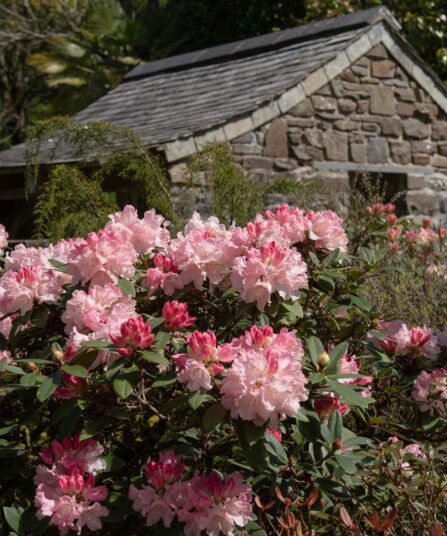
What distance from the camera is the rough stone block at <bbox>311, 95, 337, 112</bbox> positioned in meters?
10.9

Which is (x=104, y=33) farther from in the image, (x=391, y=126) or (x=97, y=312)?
(x=97, y=312)

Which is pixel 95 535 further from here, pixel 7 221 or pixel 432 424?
pixel 7 221

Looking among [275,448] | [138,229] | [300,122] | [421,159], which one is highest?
[138,229]

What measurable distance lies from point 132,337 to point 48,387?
0.28 meters

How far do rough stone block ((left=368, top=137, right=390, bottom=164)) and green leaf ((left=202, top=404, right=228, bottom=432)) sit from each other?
9.34m

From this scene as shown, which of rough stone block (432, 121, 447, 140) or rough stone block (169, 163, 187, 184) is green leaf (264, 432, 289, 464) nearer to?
rough stone block (169, 163, 187, 184)

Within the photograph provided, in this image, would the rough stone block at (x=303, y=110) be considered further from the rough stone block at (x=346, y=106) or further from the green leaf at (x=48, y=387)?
the green leaf at (x=48, y=387)

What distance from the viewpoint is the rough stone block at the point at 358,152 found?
11398 mm

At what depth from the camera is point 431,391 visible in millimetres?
3197

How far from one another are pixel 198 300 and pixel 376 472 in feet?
2.62

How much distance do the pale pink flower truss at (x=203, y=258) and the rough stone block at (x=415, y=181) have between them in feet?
29.9

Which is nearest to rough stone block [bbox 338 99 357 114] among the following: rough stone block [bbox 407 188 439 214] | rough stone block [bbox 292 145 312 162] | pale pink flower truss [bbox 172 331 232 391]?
rough stone block [bbox 292 145 312 162]

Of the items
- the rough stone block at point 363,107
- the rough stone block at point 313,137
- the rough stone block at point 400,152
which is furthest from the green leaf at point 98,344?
the rough stone block at point 400,152

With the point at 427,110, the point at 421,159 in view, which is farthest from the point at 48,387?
the point at 427,110
